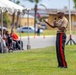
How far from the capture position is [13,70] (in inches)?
550

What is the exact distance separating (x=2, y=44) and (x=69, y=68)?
9.15m

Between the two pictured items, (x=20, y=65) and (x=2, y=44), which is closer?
(x=20, y=65)

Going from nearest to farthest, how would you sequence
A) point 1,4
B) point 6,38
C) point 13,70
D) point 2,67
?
point 13,70
point 2,67
point 1,4
point 6,38

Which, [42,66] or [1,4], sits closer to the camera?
[42,66]

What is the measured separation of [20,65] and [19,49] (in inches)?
413

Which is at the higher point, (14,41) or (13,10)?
(13,10)

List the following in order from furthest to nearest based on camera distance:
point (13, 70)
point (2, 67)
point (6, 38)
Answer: point (6, 38) < point (2, 67) < point (13, 70)

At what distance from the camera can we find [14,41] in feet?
85.0

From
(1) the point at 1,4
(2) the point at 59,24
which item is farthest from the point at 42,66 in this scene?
(1) the point at 1,4

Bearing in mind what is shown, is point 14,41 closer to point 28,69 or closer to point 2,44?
point 2,44

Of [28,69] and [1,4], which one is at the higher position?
[1,4]

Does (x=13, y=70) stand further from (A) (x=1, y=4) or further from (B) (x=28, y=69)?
(A) (x=1, y=4)

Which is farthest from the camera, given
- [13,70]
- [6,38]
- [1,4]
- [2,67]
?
[6,38]

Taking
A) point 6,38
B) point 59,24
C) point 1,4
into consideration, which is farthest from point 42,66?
point 6,38
